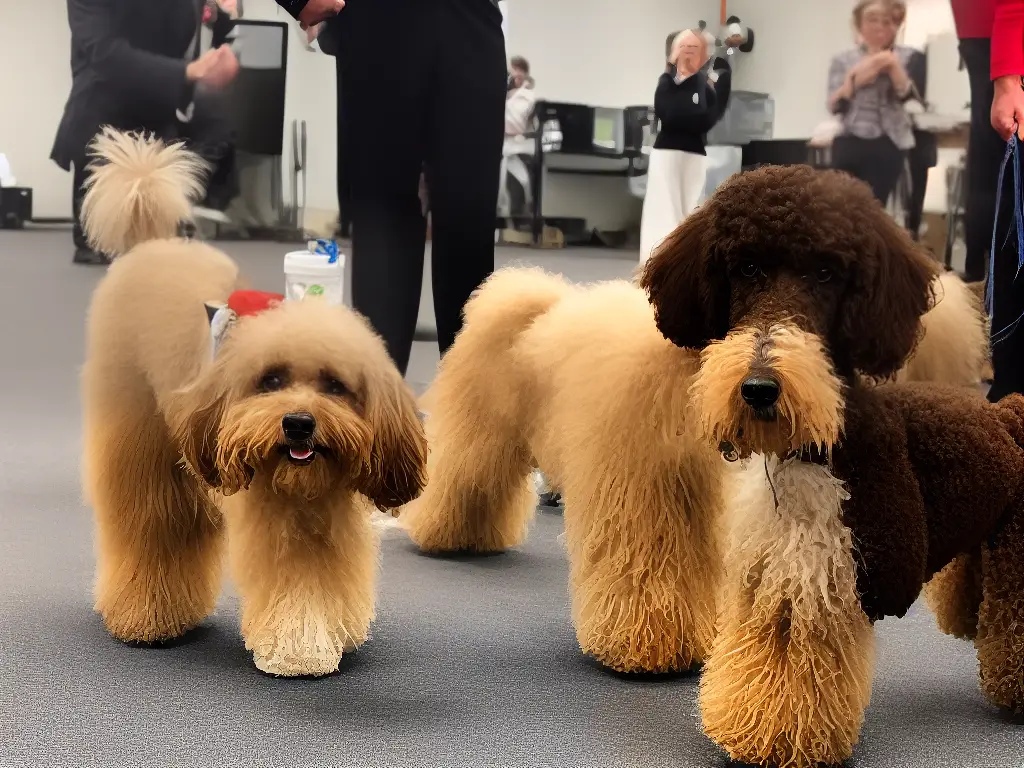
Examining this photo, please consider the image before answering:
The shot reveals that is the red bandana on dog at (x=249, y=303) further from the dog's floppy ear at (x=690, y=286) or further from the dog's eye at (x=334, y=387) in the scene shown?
the dog's floppy ear at (x=690, y=286)

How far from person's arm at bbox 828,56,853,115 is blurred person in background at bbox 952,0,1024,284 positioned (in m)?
0.33

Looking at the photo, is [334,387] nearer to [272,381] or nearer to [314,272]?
[272,381]

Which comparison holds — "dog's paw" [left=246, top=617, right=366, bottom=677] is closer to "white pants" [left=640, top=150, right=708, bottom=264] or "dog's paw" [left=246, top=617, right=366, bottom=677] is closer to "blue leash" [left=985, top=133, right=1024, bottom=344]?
"white pants" [left=640, top=150, right=708, bottom=264]

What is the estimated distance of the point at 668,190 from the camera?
3.18 m

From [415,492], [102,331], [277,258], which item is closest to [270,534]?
[415,492]

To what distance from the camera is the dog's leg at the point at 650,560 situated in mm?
2150

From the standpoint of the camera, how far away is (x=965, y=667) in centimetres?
232

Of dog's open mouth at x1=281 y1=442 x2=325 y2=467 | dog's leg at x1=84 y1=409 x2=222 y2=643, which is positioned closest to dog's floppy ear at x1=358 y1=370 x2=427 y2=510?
dog's open mouth at x1=281 y1=442 x2=325 y2=467

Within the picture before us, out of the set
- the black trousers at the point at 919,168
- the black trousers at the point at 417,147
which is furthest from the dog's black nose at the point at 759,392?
the black trousers at the point at 919,168

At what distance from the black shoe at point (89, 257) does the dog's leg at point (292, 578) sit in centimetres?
100

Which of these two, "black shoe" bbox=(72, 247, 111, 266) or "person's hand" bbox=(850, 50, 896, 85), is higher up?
"person's hand" bbox=(850, 50, 896, 85)

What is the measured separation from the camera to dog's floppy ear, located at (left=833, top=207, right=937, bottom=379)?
162cm

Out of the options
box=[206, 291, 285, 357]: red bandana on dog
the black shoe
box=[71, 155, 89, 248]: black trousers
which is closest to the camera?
box=[206, 291, 285, 357]: red bandana on dog

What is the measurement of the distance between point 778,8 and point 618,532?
171 cm
